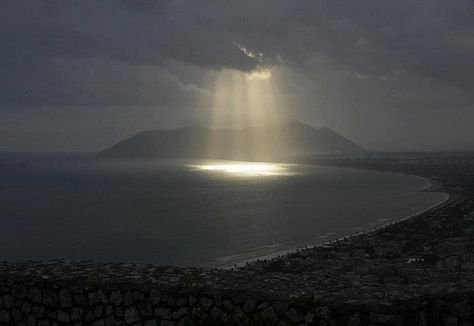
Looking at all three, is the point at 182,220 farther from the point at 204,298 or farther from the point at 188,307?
the point at 204,298

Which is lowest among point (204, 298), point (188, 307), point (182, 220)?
point (182, 220)

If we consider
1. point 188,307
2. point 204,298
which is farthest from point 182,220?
point 204,298

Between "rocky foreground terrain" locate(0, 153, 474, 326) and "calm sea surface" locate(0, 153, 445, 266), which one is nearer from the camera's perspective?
"rocky foreground terrain" locate(0, 153, 474, 326)

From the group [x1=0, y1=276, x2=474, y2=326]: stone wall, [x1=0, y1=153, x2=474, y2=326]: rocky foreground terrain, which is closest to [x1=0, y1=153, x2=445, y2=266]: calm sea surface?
[x1=0, y1=153, x2=474, y2=326]: rocky foreground terrain

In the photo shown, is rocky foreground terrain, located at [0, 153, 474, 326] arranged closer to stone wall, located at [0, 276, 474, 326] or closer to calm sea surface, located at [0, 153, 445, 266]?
stone wall, located at [0, 276, 474, 326]

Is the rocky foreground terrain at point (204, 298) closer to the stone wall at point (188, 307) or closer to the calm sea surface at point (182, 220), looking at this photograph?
the stone wall at point (188, 307)

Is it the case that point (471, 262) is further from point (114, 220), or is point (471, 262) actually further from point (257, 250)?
point (114, 220)

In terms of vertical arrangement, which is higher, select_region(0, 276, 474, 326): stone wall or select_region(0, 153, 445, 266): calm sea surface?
select_region(0, 276, 474, 326): stone wall

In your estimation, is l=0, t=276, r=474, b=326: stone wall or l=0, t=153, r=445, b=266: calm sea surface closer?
l=0, t=276, r=474, b=326: stone wall

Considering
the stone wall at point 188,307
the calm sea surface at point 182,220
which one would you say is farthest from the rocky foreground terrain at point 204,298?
the calm sea surface at point 182,220
